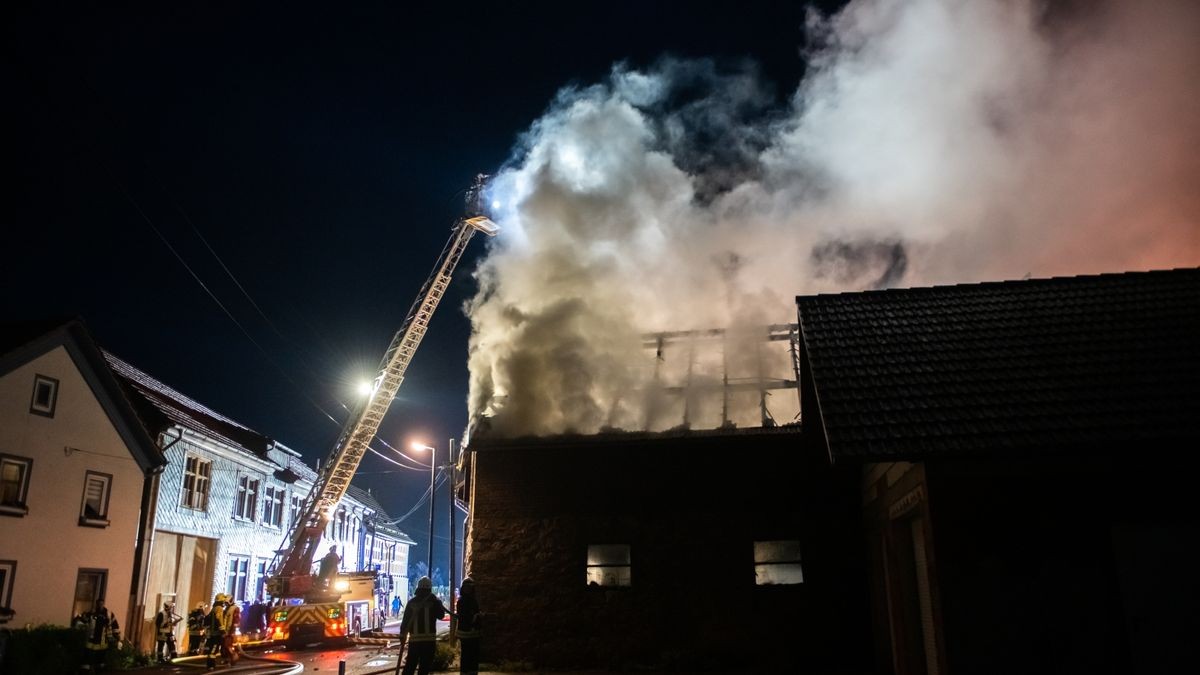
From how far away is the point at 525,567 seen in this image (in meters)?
14.2

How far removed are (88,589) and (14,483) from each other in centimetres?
315

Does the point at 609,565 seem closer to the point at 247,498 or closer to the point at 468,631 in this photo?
the point at 468,631

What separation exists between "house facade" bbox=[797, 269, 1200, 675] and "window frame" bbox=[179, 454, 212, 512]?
19373mm

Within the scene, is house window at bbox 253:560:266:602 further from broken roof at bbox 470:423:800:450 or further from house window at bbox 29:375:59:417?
broken roof at bbox 470:423:800:450

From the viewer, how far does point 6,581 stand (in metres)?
15.6

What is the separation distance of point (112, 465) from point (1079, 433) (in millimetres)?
20326

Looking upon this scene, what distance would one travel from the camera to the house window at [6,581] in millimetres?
15438

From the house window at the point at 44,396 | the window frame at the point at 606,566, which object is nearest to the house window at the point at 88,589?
the house window at the point at 44,396

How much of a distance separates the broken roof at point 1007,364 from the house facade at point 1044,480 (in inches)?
1.1

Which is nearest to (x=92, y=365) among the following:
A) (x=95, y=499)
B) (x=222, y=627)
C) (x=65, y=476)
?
(x=65, y=476)

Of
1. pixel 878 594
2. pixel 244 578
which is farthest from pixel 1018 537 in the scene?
pixel 244 578

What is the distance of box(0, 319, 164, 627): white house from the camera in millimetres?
16156

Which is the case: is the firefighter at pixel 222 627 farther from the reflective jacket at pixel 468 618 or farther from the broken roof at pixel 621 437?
the reflective jacket at pixel 468 618

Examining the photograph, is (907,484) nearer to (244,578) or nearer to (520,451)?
(520,451)
